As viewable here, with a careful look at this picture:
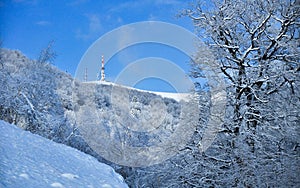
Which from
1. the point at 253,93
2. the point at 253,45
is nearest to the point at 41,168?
the point at 253,93

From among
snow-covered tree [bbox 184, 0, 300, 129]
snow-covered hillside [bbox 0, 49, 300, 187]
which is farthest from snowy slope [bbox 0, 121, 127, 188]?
snow-covered tree [bbox 184, 0, 300, 129]

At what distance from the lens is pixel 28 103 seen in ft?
38.0

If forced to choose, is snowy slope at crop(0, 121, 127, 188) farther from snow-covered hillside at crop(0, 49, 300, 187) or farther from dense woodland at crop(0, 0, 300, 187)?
dense woodland at crop(0, 0, 300, 187)

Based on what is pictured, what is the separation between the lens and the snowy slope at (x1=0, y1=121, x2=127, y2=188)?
92.9 inches

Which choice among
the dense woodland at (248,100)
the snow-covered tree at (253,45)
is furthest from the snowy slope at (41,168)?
the snow-covered tree at (253,45)

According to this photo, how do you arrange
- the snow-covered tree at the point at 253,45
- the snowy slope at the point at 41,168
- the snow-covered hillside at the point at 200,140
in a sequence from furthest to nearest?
the snow-covered tree at the point at 253,45
the snow-covered hillside at the point at 200,140
the snowy slope at the point at 41,168

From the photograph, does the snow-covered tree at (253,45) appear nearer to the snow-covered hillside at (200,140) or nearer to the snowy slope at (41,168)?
the snow-covered hillside at (200,140)

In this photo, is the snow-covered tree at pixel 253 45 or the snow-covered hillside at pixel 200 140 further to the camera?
the snow-covered tree at pixel 253 45

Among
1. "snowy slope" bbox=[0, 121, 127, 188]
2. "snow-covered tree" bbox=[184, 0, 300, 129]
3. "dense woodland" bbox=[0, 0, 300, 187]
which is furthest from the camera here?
"snow-covered tree" bbox=[184, 0, 300, 129]

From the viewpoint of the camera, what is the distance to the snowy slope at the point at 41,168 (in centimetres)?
236

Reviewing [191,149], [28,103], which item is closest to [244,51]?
[191,149]

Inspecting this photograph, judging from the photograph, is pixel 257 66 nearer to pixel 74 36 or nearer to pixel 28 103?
pixel 74 36

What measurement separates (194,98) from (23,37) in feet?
11.0

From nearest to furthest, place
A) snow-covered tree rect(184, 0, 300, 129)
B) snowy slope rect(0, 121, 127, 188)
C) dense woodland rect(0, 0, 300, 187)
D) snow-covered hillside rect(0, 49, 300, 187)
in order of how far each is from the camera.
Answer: snowy slope rect(0, 121, 127, 188), snow-covered hillside rect(0, 49, 300, 187), dense woodland rect(0, 0, 300, 187), snow-covered tree rect(184, 0, 300, 129)
